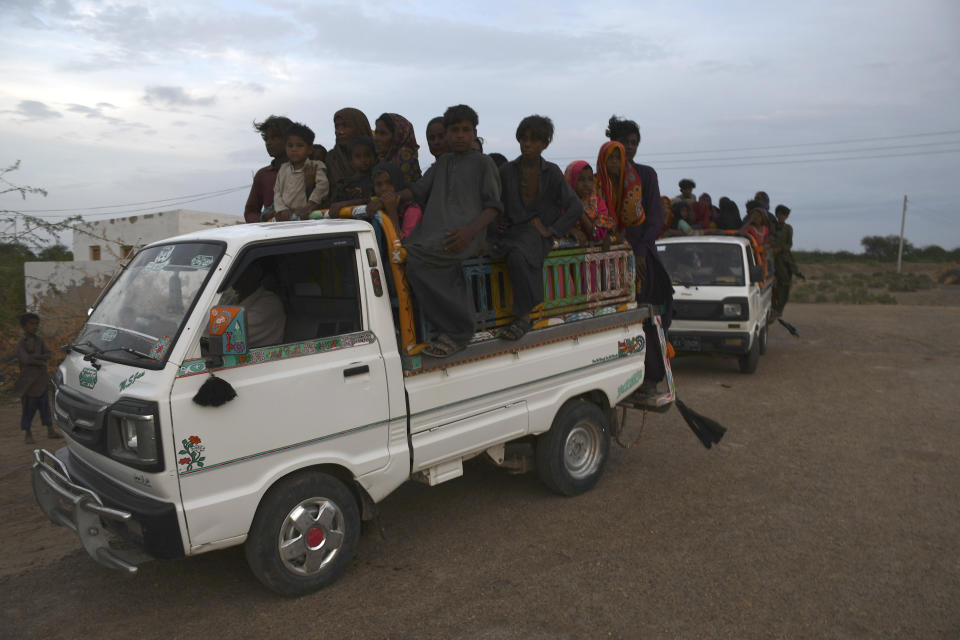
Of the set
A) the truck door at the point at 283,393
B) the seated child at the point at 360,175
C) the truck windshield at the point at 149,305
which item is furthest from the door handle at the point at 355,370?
the seated child at the point at 360,175

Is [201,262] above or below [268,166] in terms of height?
below

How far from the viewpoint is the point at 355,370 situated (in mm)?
3689

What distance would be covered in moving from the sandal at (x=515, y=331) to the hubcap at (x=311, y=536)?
4.98 ft

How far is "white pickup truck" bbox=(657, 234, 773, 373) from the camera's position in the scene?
9.80 metres

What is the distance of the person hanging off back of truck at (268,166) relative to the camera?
5.47 m

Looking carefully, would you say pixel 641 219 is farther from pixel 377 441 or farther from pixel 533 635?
pixel 533 635

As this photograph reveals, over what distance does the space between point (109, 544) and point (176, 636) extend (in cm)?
59

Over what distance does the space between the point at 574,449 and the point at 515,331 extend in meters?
1.45

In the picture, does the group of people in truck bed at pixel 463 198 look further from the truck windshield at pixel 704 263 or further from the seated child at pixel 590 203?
the truck windshield at pixel 704 263

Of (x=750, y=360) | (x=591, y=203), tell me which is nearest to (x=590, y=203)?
(x=591, y=203)

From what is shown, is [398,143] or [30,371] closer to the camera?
[398,143]

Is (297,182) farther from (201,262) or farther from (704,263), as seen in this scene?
(704,263)

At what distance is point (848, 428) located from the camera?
712 centimetres

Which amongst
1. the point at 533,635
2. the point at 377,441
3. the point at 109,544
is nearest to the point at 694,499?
the point at 533,635
